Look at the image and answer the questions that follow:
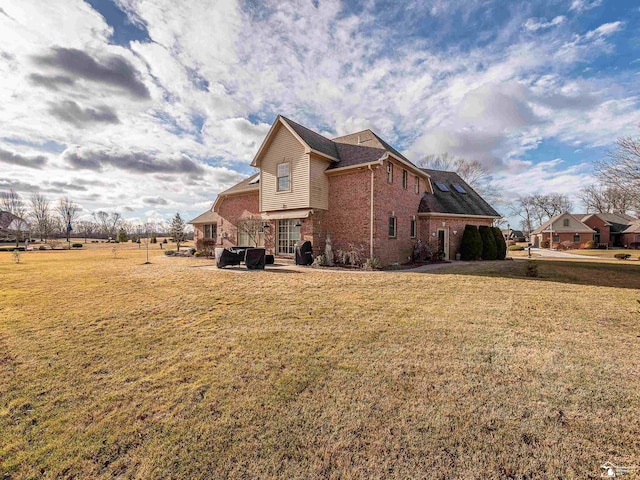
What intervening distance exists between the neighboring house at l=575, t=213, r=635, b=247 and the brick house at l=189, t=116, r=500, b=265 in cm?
4065

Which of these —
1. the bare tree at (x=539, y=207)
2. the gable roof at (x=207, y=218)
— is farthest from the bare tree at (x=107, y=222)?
the bare tree at (x=539, y=207)

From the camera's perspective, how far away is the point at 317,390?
338 centimetres

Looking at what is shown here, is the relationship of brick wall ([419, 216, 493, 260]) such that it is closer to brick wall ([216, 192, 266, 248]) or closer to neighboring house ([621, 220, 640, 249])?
brick wall ([216, 192, 266, 248])

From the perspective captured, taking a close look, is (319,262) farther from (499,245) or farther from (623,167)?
(623,167)

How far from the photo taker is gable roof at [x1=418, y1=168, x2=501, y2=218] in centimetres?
1890

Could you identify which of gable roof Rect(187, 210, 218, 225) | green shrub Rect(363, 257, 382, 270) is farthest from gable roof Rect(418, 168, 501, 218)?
gable roof Rect(187, 210, 218, 225)

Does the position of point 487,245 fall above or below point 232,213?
below

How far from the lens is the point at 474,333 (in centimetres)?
519

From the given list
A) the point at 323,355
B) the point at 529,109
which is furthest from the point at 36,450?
the point at 529,109

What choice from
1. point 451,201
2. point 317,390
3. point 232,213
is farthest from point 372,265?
point 232,213

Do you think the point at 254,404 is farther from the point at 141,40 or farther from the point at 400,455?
the point at 141,40

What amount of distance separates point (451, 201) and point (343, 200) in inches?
398

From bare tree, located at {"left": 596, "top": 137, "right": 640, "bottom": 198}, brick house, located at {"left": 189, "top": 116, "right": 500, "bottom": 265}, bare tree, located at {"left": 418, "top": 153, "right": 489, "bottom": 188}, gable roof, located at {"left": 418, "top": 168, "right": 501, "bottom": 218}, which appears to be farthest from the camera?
bare tree, located at {"left": 418, "top": 153, "right": 489, "bottom": 188}

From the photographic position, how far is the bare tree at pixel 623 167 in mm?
13039
